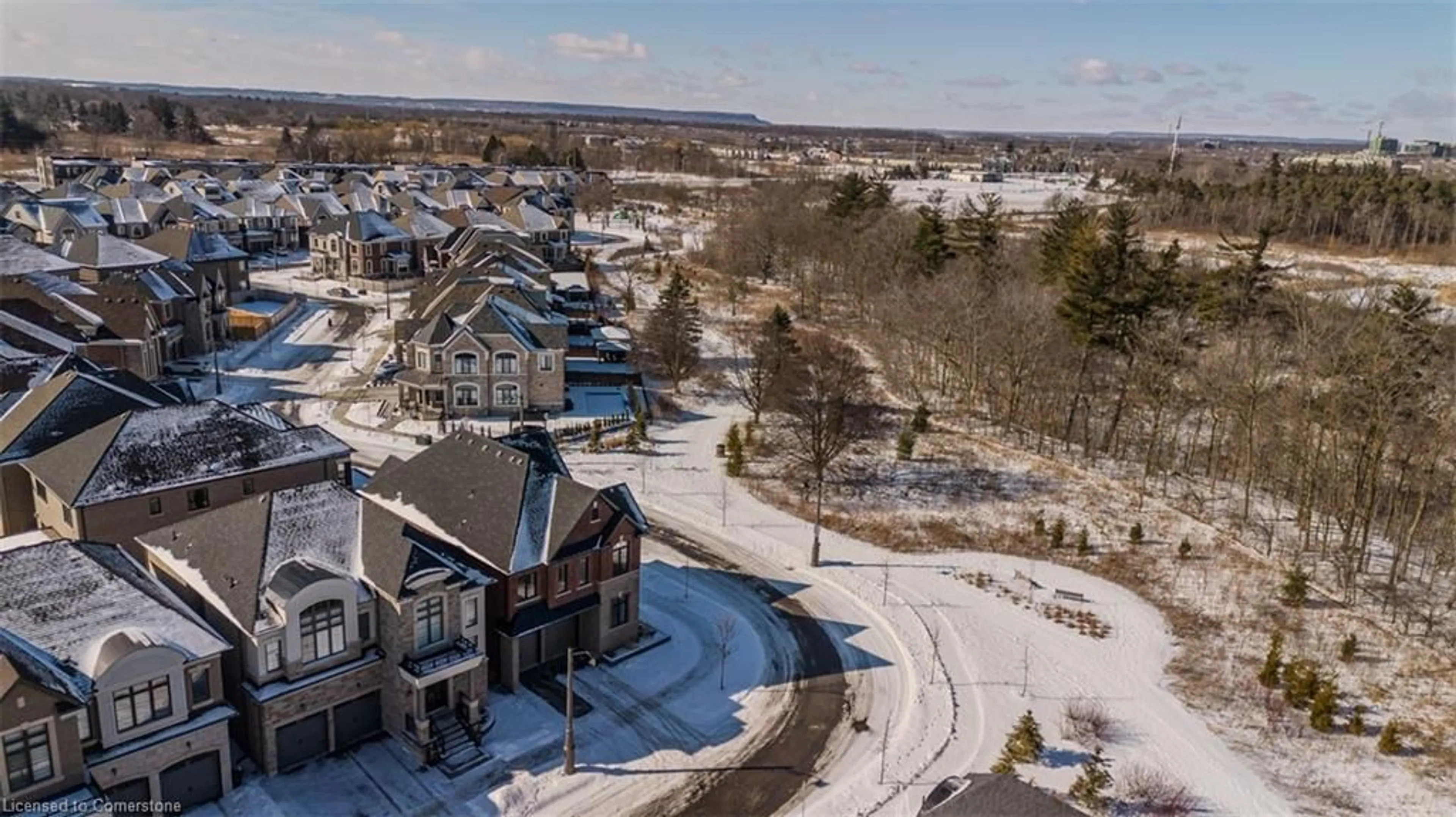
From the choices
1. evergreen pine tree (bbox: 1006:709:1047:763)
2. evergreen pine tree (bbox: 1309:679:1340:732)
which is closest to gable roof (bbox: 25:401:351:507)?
evergreen pine tree (bbox: 1006:709:1047:763)

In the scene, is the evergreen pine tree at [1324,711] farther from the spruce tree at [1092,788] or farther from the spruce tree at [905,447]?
the spruce tree at [905,447]

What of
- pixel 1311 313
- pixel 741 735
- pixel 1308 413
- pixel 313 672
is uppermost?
pixel 1311 313

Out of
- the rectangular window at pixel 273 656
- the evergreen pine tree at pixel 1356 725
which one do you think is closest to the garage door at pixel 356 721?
the rectangular window at pixel 273 656

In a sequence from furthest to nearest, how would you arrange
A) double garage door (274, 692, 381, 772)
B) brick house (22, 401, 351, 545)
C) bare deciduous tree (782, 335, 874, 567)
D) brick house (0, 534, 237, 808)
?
1. bare deciduous tree (782, 335, 874, 567)
2. brick house (22, 401, 351, 545)
3. double garage door (274, 692, 381, 772)
4. brick house (0, 534, 237, 808)

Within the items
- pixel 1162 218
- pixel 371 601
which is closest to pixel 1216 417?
pixel 371 601

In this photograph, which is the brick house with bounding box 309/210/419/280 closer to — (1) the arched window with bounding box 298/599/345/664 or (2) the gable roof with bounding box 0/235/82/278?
(2) the gable roof with bounding box 0/235/82/278

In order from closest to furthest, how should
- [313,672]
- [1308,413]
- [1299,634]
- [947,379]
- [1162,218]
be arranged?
1. [313,672]
2. [1299,634]
3. [1308,413]
4. [947,379]
5. [1162,218]

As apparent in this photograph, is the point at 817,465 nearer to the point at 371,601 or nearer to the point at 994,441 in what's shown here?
the point at 994,441
